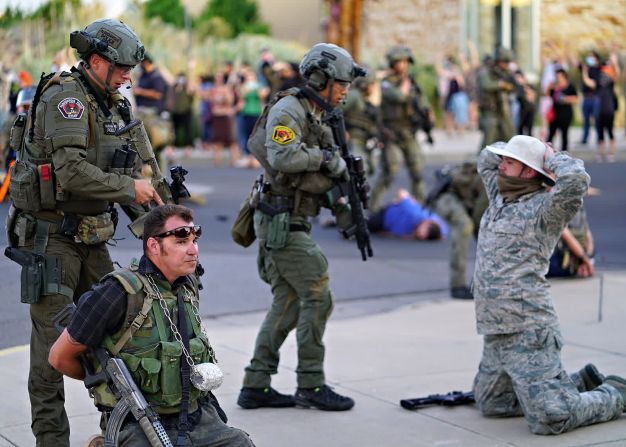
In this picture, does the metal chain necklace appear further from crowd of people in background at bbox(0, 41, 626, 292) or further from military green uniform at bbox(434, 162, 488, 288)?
military green uniform at bbox(434, 162, 488, 288)

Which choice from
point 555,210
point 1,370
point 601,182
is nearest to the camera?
point 555,210

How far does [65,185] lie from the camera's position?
5387 mm

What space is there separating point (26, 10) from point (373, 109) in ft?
27.4

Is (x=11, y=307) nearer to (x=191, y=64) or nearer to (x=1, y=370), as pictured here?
(x=1, y=370)

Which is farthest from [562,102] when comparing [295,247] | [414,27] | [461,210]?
[295,247]

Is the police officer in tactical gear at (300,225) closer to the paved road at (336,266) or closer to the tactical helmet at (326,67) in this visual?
the tactical helmet at (326,67)

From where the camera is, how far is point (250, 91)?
72.4 ft

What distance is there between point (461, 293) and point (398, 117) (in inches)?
194

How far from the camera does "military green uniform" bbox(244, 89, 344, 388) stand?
6.61 metres

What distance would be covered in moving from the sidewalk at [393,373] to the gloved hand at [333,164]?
1272 millimetres

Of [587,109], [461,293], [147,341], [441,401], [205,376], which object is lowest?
[587,109]

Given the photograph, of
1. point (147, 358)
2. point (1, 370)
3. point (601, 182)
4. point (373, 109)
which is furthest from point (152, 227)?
point (601, 182)

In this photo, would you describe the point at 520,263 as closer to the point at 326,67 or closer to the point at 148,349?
the point at 326,67

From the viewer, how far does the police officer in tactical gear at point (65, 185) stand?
5406mm
